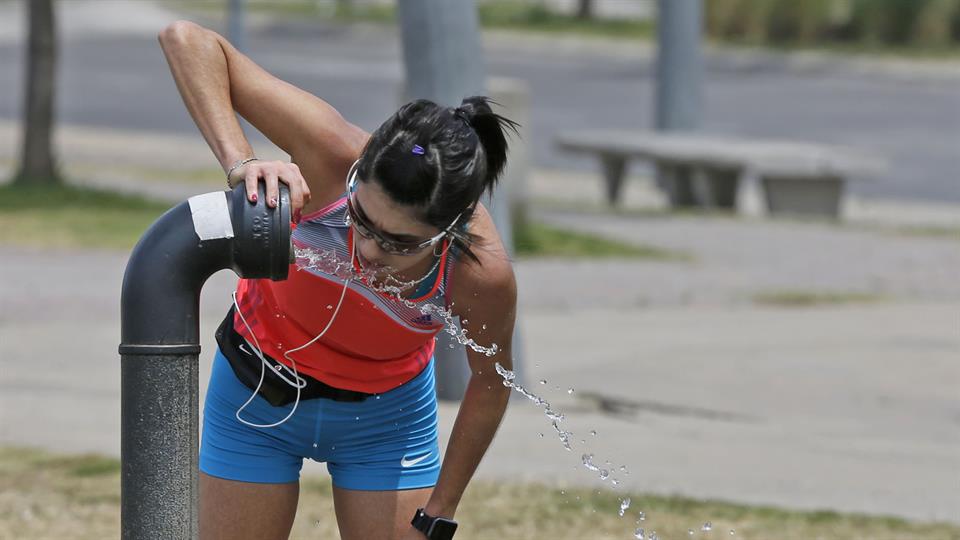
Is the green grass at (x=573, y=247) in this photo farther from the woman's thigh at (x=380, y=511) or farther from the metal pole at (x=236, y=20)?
the woman's thigh at (x=380, y=511)

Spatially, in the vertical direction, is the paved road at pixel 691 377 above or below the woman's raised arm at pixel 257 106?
below

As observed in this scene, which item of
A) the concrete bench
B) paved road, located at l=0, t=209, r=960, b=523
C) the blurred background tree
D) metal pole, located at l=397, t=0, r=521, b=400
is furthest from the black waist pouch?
the blurred background tree

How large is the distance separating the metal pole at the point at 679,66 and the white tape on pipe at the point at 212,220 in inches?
575

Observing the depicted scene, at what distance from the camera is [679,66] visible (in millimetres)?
17141

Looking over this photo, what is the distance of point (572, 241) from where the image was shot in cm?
1230

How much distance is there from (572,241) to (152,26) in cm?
2650

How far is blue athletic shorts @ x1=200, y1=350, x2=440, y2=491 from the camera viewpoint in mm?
3357

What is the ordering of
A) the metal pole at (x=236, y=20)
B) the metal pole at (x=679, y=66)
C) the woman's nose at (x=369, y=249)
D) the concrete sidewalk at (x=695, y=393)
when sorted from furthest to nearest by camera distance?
the metal pole at (x=679, y=66), the metal pole at (x=236, y=20), the concrete sidewalk at (x=695, y=393), the woman's nose at (x=369, y=249)

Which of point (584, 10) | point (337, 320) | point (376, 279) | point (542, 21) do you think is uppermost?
point (376, 279)

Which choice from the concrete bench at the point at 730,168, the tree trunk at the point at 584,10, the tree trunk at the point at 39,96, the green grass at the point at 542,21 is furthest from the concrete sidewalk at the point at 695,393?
the tree trunk at the point at 584,10

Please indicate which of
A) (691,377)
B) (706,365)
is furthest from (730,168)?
(691,377)

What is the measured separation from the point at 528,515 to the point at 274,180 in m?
2.97

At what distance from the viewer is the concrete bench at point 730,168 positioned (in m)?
15.3

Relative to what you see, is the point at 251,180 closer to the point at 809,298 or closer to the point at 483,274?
the point at 483,274
